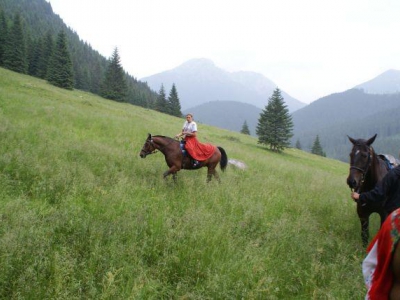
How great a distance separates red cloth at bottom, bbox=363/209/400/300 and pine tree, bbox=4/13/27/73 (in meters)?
67.8

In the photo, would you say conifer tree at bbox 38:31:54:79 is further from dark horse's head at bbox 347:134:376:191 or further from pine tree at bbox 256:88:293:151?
dark horse's head at bbox 347:134:376:191

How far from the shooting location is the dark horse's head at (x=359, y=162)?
5.91 meters

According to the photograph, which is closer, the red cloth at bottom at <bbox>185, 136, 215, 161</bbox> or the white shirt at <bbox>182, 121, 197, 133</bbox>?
the red cloth at bottom at <bbox>185, 136, 215, 161</bbox>

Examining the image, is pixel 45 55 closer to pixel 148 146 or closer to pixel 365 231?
pixel 148 146

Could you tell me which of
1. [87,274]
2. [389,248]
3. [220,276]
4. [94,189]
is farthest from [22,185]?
[389,248]

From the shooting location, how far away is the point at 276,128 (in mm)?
41438

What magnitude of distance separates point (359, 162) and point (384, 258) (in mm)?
4425

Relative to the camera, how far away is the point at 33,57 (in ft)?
211

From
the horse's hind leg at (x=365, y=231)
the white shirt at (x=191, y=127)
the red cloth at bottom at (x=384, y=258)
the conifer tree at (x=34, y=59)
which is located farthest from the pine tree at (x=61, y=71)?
the red cloth at bottom at (x=384, y=258)

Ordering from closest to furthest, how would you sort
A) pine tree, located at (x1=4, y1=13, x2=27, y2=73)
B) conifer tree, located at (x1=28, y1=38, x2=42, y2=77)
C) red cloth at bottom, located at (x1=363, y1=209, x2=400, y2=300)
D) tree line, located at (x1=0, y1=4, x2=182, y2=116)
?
red cloth at bottom, located at (x1=363, y1=209, x2=400, y2=300) < tree line, located at (x1=0, y1=4, x2=182, y2=116) < pine tree, located at (x1=4, y1=13, x2=27, y2=73) < conifer tree, located at (x1=28, y1=38, x2=42, y2=77)

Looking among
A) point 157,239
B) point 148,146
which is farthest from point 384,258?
point 148,146

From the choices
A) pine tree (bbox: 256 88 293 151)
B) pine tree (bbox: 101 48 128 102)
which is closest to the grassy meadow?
pine tree (bbox: 256 88 293 151)

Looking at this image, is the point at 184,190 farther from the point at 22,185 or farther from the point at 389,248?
the point at 389,248

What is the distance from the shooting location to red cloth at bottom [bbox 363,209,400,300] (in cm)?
208
